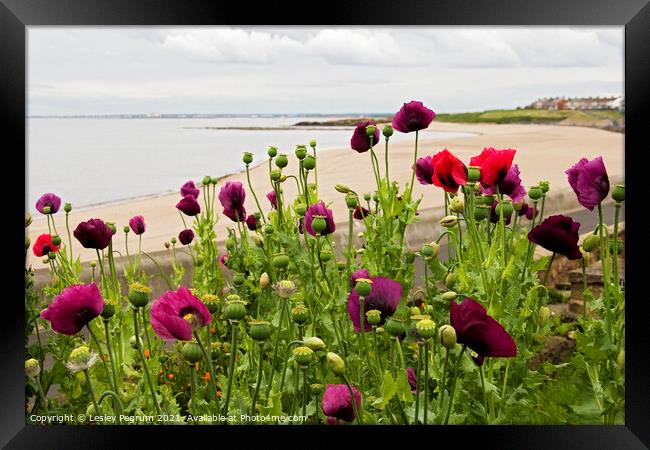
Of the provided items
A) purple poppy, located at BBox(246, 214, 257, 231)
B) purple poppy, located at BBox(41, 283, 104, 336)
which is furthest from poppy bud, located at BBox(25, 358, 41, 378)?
purple poppy, located at BBox(246, 214, 257, 231)

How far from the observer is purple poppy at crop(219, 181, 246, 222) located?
1861 millimetres

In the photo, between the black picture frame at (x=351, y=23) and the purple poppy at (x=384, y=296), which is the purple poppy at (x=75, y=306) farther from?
the purple poppy at (x=384, y=296)

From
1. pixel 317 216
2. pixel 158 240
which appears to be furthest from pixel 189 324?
pixel 158 240

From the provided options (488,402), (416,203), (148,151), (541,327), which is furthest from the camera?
(148,151)

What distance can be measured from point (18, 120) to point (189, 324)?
1.53 ft

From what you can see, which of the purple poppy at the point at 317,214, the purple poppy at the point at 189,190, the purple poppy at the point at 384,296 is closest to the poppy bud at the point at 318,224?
the purple poppy at the point at 317,214

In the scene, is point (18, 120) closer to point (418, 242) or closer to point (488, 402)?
point (488, 402)

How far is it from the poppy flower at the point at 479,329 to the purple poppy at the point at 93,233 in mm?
805

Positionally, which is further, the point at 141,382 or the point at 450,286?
the point at 141,382

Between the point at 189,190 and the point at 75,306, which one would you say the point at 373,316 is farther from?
the point at 189,190

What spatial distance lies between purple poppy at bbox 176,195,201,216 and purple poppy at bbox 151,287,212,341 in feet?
2.71

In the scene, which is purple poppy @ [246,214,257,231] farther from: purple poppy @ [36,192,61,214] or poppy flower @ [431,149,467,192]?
poppy flower @ [431,149,467,192]

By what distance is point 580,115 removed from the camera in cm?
174

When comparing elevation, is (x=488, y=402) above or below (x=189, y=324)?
below
